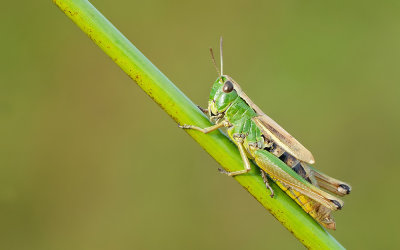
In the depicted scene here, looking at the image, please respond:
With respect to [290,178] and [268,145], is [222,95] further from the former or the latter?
[290,178]

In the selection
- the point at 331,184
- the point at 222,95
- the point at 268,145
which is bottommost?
the point at 331,184

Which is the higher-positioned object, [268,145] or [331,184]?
[268,145]

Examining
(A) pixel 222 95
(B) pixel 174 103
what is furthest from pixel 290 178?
(B) pixel 174 103

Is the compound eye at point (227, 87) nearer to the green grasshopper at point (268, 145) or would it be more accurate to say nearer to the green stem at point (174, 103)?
the green grasshopper at point (268, 145)

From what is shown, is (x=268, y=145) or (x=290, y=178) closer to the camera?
(x=290, y=178)

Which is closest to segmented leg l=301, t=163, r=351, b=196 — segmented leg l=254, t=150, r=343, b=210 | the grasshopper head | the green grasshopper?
the green grasshopper

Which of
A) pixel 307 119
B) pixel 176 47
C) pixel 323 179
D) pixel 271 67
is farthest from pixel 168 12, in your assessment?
pixel 323 179
